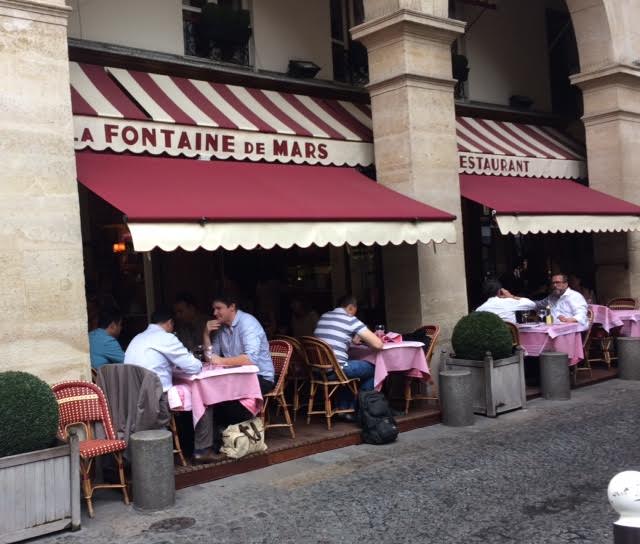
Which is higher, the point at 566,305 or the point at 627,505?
the point at 566,305

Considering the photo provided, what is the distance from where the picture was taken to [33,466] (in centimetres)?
466

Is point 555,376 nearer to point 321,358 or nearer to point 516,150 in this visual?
point 321,358

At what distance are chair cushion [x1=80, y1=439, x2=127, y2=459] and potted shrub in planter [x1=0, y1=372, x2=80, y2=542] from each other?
10.0 inches

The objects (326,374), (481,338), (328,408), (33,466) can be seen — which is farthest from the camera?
(481,338)

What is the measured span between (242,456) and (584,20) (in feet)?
29.2

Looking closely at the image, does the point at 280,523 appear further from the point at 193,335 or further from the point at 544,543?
the point at 193,335

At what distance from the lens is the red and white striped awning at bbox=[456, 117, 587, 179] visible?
10.3 meters

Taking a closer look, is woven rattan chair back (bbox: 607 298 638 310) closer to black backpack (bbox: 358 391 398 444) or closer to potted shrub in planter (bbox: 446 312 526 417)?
potted shrub in planter (bbox: 446 312 526 417)

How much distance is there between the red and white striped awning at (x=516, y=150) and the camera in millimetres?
10305

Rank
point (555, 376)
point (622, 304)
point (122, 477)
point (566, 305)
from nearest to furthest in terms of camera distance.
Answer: point (122, 477)
point (555, 376)
point (566, 305)
point (622, 304)

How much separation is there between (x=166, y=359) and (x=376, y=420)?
6.82 ft

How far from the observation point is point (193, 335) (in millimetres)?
7754

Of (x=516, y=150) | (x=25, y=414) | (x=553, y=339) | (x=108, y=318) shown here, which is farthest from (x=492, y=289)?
(x=25, y=414)

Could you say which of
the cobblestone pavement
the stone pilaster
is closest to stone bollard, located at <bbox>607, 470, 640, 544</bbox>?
the cobblestone pavement
